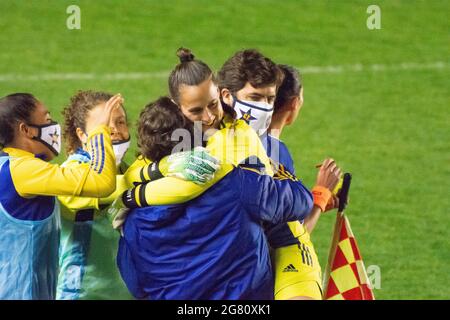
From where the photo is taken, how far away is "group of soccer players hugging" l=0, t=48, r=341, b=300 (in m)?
5.25

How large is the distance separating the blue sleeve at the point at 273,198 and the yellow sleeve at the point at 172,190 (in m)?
0.12

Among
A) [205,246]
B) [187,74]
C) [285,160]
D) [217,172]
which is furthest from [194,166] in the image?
[285,160]

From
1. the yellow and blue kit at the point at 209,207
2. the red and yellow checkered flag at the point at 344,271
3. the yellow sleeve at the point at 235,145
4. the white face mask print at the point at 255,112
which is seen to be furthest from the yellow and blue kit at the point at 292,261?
the red and yellow checkered flag at the point at 344,271

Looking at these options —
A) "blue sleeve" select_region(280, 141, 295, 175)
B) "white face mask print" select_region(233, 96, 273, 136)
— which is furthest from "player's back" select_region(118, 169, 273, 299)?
"white face mask print" select_region(233, 96, 273, 136)

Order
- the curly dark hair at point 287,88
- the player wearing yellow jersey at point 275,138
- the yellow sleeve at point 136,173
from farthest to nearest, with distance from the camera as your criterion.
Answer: the curly dark hair at point 287,88 → the player wearing yellow jersey at point 275,138 → the yellow sleeve at point 136,173

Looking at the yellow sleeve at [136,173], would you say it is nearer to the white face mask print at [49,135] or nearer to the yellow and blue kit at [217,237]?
the yellow and blue kit at [217,237]

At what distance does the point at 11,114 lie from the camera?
561 centimetres

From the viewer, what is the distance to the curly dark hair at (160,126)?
5309mm

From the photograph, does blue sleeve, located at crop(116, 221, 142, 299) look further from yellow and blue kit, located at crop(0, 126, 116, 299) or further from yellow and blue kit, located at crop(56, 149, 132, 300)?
yellow and blue kit, located at crop(56, 149, 132, 300)

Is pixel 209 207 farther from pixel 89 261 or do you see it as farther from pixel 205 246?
pixel 89 261

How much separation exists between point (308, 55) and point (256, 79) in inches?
311

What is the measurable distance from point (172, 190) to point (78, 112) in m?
1.17

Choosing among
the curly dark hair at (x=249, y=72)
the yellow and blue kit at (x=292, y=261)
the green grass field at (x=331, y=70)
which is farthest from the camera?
the green grass field at (x=331, y=70)
